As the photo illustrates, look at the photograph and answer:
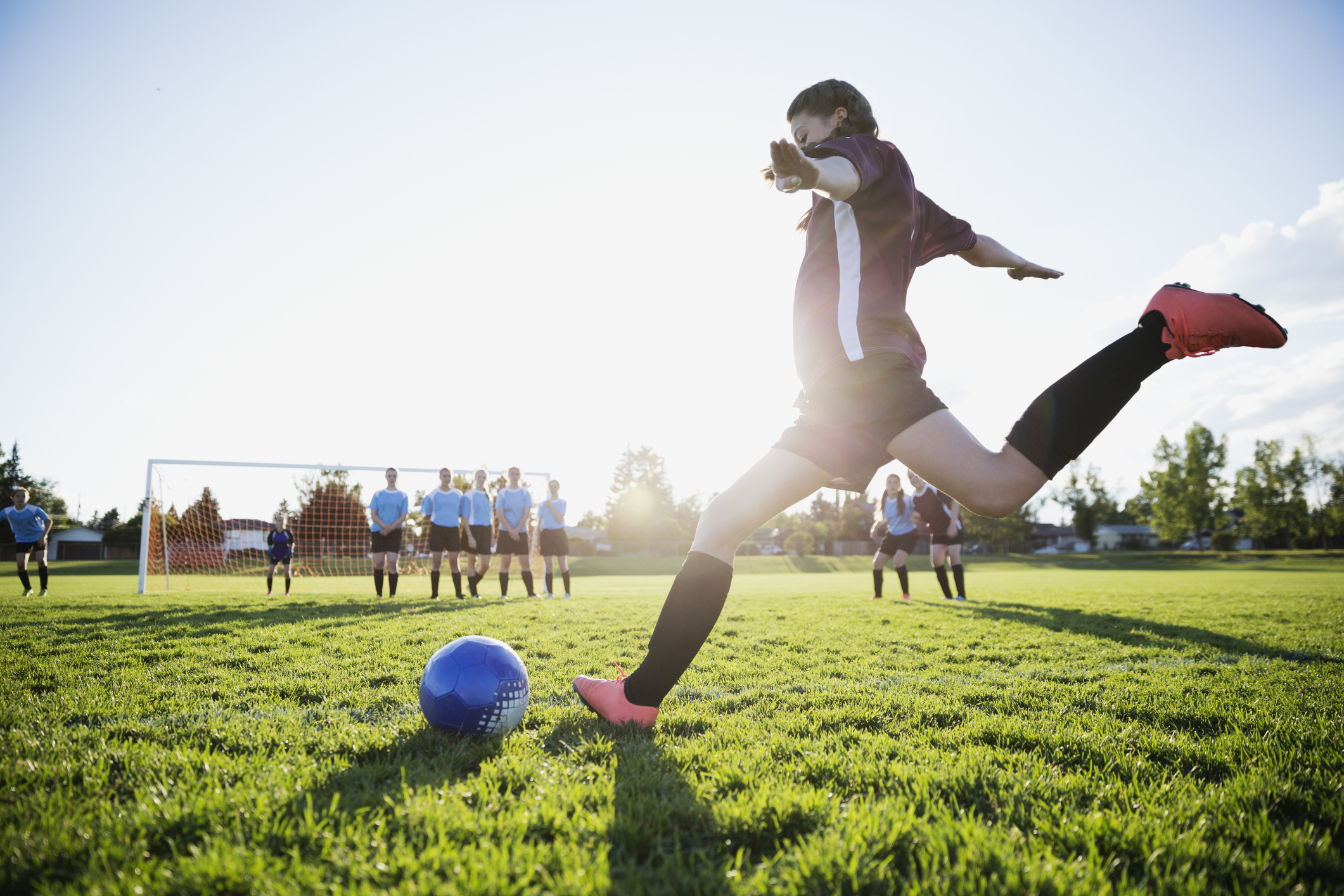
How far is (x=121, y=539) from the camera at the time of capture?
54.1 metres

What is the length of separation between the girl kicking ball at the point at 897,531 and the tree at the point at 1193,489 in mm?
55992

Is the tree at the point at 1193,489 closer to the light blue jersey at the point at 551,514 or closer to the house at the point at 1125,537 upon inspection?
the house at the point at 1125,537

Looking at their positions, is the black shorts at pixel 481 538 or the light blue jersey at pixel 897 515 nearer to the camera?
the light blue jersey at pixel 897 515

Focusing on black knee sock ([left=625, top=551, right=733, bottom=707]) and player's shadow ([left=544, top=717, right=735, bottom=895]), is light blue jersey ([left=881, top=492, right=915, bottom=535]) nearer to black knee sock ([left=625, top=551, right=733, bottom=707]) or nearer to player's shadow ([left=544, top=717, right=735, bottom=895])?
black knee sock ([left=625, top=551, right=733, bottom=707])

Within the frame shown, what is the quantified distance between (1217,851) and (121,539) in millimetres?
70516

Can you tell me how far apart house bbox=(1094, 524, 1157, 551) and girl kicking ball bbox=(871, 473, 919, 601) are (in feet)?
330

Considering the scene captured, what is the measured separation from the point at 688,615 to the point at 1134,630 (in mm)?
6130

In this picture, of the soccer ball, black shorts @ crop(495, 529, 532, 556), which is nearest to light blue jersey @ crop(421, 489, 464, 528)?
black shorts @ crop(495, 529, 532, 556)

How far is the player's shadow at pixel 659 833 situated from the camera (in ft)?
5.13

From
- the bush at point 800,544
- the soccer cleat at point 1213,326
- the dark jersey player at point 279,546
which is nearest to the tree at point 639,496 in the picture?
the bush at point 800,544

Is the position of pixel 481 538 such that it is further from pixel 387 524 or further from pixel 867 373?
pixel 867 373

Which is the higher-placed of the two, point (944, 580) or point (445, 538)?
point (445, 538)

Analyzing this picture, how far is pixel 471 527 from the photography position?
1233 cm

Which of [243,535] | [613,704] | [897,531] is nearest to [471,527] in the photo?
[897,531]
